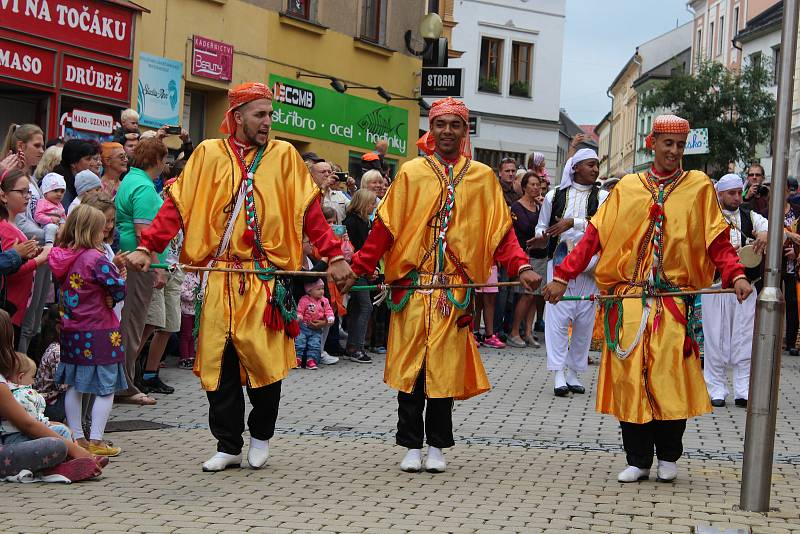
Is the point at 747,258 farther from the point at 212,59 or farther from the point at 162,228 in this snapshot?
the point at 212,59

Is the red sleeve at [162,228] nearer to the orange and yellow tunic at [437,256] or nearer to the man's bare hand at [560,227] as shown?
the orange and yellow tunic at [437,256]

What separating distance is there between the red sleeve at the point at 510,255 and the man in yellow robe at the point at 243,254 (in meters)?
0.95

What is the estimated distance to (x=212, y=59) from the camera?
19.8 metres

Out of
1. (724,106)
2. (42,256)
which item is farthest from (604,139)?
(42,256)

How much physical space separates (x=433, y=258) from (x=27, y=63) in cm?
986

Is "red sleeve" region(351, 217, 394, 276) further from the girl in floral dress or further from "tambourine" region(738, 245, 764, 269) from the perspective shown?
"tambourine" region(738, 245, 764, 269)

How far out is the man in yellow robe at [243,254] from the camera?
7137mm

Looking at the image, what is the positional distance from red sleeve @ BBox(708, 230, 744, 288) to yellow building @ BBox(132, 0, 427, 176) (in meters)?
12.1

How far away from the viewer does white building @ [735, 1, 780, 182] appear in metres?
48.5

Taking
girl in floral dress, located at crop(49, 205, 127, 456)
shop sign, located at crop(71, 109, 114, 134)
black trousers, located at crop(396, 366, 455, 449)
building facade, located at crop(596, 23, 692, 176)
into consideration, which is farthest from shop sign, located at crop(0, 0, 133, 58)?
building facade, located at crop(596, 23, 692, 176)

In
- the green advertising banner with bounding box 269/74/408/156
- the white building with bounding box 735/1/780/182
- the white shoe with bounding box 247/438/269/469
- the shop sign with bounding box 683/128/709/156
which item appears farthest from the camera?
the white building with bounding box 735/1/780/182

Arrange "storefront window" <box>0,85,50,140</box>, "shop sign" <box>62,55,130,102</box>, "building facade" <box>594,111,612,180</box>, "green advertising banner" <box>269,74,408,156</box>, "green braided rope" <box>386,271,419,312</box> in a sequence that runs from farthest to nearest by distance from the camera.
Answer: "building facade" <box>594,111,612,180</box> → "green advertising banner" <box>269,74,408,156</box> → "shop sign" <box>62,55,130,102</box> → "storefront window" <box>0,85,50,140</box> → "green braided rope" <box>386,271,419,312</box>

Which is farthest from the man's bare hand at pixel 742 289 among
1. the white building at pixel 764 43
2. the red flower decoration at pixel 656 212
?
the white building at pixel 764 43

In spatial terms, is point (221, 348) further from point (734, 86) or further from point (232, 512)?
point (734, 86)
